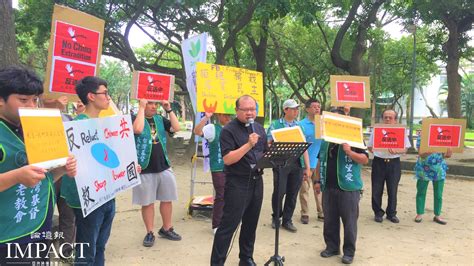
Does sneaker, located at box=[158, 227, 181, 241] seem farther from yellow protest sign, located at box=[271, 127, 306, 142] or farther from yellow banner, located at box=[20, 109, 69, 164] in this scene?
yellow banner, located at box=[20, 109, 69, 164]

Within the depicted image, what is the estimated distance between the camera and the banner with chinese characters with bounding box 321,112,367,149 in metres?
4.15

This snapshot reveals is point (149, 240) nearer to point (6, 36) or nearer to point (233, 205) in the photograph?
point (233, 205)

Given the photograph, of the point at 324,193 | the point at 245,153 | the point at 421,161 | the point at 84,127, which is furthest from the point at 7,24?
the point at 421,161

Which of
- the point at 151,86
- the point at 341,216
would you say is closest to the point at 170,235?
the point at 151,86

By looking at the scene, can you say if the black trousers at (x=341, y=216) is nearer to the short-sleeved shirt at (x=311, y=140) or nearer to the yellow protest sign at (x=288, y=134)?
the yellow protest sign at (x=288, y=134)

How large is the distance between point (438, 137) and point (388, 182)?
1.03 m

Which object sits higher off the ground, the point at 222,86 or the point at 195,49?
the point at 195,49

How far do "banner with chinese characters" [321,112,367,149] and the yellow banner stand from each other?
8.61 ft

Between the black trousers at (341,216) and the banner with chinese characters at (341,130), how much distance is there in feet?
1.98

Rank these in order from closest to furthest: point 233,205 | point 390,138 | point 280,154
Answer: point 280,154
point 233,205
point 390,138

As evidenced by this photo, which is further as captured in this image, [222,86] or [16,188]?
[222,86]

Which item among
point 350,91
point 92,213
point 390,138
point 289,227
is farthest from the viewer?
point 390,138

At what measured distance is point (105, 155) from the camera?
123 inches

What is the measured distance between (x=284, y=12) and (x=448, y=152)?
15.2ft
